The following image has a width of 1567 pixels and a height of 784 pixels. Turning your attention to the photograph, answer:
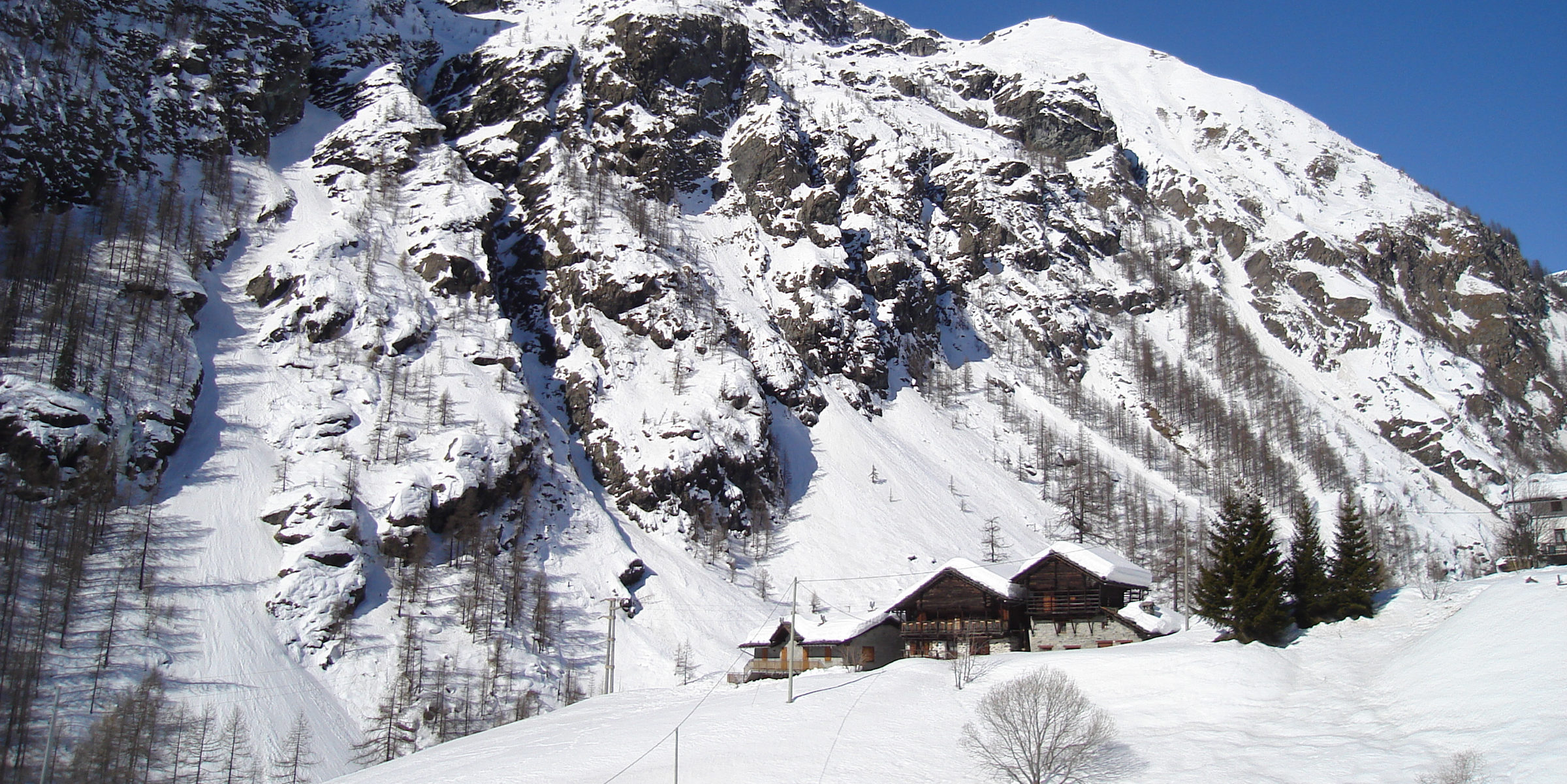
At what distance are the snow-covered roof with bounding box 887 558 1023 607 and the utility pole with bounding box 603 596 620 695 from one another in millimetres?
20193

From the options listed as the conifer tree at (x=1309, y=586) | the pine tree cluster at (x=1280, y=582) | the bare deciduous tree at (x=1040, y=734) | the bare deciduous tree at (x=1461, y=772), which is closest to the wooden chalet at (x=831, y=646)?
the pine tree cluster at (x=1280, y=582)

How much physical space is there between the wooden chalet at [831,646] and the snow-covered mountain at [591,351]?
A: 1864 centimetres

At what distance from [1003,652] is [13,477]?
7411 centimetres

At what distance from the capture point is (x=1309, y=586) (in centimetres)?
4116

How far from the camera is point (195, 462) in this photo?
8150cm

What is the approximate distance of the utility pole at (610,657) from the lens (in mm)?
65000

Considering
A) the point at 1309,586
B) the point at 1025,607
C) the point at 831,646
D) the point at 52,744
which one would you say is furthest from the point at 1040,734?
the point at 52,744

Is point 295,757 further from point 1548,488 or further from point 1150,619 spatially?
point 1548,488

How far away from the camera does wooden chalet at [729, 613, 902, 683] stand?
2302 inches

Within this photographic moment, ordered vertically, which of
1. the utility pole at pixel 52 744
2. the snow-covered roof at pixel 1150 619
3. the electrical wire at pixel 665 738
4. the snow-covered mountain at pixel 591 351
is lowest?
the utility pole at pixel 52 744

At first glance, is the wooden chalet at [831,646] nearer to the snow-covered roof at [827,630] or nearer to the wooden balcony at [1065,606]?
the snow-covered roof at [827,630]

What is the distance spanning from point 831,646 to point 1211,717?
28415mm

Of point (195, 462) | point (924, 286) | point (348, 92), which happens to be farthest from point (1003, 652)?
point (348, 92)

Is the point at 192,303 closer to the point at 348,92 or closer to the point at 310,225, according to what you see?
the point at 310,225
